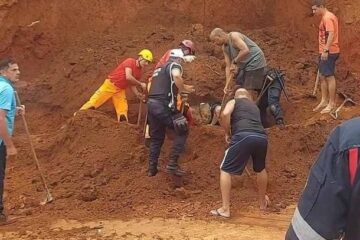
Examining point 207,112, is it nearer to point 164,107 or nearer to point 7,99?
point 164,107

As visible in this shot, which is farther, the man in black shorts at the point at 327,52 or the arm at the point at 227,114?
the man in black shorts at the point at 327,52

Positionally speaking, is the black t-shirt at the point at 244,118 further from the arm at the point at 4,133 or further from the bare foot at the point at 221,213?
the arm at the point at 4,133

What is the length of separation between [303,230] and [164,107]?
6.57 meters

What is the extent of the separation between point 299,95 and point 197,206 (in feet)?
13.4

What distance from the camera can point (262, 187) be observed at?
7859mm

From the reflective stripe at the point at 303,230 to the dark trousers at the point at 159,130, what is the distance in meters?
6.44

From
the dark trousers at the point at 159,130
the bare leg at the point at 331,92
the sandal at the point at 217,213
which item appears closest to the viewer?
the sandal at the point at 217,213

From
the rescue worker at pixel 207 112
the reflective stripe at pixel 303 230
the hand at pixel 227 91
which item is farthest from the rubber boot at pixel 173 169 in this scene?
the reflective stripe at pixel 303 230

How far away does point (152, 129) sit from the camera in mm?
8930

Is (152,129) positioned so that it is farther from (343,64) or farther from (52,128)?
(343,64)

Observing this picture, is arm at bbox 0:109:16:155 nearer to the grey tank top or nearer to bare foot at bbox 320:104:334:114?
the grey tank top

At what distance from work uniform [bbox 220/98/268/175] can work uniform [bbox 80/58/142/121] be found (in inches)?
134

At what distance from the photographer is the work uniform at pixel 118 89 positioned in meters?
10.7

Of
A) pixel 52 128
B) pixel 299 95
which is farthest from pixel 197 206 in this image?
pixel 52 128
